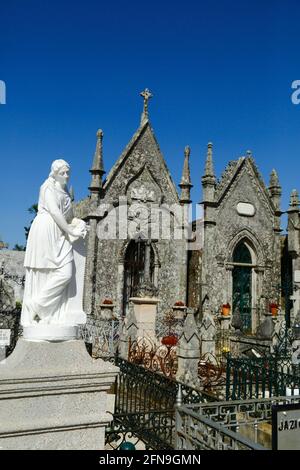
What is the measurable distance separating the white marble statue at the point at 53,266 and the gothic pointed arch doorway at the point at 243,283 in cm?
1665

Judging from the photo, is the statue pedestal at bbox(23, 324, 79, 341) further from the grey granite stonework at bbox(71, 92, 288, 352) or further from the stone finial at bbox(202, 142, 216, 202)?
the stone finial at bbox(202, 142, 216, 202)

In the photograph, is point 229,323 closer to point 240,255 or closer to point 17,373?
point 240,255

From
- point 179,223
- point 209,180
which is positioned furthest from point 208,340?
point 209,180

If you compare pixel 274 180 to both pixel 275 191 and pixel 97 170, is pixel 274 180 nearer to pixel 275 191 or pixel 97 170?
pixel 275 191

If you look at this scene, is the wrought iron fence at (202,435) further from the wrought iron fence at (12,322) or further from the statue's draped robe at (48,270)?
the wrought iron fence at (12,322)

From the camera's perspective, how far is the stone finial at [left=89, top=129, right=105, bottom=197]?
1830 centimetres

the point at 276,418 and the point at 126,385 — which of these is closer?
the point at 276,418

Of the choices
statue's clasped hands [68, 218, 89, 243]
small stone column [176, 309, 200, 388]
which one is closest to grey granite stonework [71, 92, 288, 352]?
small stone column [176, 309, 200, 388]

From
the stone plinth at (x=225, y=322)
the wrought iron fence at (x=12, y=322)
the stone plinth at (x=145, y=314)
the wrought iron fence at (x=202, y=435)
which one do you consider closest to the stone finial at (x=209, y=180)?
the stone plinth at (x=225, y=322)

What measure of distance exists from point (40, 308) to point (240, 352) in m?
10.4

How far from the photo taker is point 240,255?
21984 mm

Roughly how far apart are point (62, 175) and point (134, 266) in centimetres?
1449

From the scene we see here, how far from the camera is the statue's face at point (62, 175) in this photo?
17.7ft
